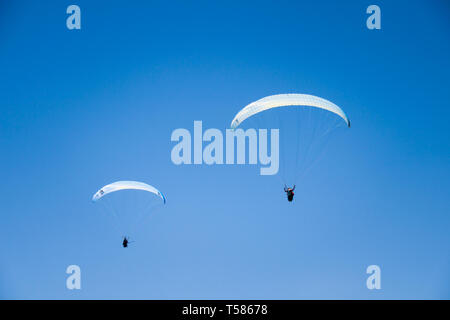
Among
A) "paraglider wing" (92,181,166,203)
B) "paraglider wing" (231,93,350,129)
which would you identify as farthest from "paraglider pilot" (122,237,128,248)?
"paraglider wing" (231,93,350,129)

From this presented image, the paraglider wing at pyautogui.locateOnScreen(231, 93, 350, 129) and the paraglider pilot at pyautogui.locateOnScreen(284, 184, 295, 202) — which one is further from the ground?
the paraglider wing at pyautogui.locateOnScreen(231, 93, 350, 129)

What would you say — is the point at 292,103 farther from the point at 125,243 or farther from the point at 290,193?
the point at 125,243

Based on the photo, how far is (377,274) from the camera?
2508cm

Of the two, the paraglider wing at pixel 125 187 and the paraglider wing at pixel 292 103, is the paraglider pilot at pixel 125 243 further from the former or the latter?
the paraglider wing at pixel 292 103

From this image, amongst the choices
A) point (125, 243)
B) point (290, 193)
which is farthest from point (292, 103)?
point (125, 243)

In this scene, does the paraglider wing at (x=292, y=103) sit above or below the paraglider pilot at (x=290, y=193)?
above

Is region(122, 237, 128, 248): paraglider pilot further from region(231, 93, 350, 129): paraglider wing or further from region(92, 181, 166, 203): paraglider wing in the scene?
region(231, 93, 350, 129): paraglider wing

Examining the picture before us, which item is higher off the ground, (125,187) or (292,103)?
(292,103)

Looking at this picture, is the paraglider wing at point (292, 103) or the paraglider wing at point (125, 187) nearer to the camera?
the paraglider wing at point (292, 103)

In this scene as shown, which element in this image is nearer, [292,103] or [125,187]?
[292,103]

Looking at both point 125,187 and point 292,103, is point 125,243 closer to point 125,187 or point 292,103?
point 125,187

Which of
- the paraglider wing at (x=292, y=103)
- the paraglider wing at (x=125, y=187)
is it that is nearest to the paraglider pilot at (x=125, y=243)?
the paraglider wing at (x=125, y=187)
